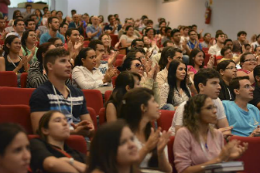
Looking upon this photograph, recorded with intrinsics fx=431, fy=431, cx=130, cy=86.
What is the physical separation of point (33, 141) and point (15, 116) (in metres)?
0.65

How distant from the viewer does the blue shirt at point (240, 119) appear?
3.46 metres

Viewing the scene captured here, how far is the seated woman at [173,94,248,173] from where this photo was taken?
2.50m

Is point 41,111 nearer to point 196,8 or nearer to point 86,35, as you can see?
point 86,35

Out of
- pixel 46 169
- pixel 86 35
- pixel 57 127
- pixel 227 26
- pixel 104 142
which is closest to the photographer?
pixel 104 142

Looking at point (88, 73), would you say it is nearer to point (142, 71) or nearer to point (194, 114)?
point (142, 71)

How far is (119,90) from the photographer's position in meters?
3.11

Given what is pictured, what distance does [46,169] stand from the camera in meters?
2.19

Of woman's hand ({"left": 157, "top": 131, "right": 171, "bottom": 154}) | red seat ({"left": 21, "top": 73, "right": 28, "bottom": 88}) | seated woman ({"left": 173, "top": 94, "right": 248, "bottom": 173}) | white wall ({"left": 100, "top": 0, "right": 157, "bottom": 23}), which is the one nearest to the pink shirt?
seated woman ({"left": 173, "top": 94, "right": 248, "bottom": 173})

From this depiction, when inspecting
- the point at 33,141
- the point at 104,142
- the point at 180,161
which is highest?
the point at 104,142

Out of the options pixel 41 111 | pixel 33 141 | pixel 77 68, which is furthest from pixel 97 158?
pixel 77 68

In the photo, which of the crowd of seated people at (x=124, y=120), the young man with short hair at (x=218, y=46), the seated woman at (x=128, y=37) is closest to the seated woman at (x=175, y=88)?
the crowd of seated people at (x=124, y=120)

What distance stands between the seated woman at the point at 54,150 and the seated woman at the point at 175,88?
1560mm

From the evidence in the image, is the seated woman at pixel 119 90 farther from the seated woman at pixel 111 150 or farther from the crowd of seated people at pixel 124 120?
the seated woman at pixel 111 150

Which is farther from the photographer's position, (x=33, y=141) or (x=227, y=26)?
(x=227, y=26)
